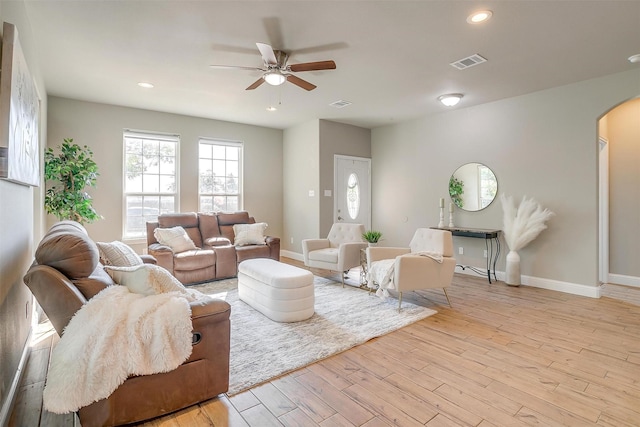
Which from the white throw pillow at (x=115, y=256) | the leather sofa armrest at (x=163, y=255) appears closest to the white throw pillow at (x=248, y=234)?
the leather sofa armrest at (x=163, y=255)

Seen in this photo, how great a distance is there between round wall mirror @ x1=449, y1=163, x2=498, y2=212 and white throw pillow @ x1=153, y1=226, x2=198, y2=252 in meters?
4.48

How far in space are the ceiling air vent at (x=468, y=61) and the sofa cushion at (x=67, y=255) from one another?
3.82 m

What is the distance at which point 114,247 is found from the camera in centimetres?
256

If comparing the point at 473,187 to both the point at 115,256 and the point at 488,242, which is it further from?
the point at 115,256

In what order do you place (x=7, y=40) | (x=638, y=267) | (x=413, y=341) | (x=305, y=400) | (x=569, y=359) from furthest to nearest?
(x=638, y=267), (x=413, y=341), (x=569, y=359), (x=305, y=400), (x=7, y=40)

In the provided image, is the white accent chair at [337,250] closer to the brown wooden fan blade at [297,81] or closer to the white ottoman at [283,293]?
the white ottoman at [283,293]

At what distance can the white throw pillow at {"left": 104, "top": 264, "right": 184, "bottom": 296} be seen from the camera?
1.89 m

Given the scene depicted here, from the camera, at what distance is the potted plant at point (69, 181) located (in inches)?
160

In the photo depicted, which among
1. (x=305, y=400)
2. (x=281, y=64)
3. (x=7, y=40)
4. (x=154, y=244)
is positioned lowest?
(x=305, y=400)

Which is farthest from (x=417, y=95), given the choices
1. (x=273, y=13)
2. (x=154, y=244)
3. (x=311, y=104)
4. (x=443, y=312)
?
(x=154, y=244)

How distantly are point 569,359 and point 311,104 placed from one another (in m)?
4.48

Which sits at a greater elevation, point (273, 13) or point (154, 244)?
point (273, 13)

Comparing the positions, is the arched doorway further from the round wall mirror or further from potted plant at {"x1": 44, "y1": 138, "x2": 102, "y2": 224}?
potted plant at {"x1": 44, "y1": 138, "x2": 102, "y2": 224}

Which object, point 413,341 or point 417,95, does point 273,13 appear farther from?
point 413,341
